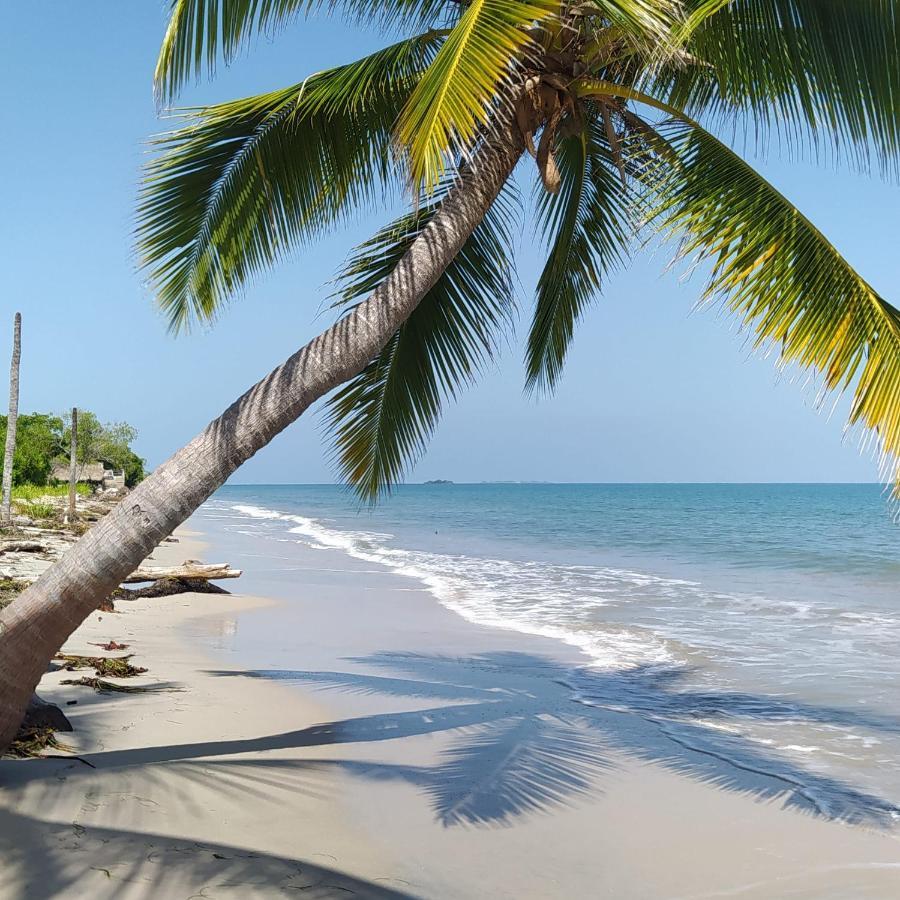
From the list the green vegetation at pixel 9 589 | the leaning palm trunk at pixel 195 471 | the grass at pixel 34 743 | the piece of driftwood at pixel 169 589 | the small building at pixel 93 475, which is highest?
the leaning palm trunk at pixel 195 471

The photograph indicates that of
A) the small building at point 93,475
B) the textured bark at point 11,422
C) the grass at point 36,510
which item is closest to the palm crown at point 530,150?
the textured bark at point 11,422

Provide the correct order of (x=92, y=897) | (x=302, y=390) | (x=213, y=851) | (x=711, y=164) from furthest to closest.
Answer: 1. (x=711, y=164)
2. (x=302, y=390)
3. (x=213, y=851)
4. (x=92, y=897)

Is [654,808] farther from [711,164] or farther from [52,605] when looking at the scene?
[711,164]

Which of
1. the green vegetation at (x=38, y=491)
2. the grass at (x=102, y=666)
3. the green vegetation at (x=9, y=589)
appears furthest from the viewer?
the green vegetation at (x=38, y=491)

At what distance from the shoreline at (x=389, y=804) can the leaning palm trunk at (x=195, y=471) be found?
763 mm

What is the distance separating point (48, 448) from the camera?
146 feet

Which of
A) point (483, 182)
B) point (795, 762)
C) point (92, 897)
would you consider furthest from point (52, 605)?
point (795, 762)

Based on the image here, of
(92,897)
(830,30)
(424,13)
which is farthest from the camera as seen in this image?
(424,13)

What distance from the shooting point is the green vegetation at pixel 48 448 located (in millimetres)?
40500

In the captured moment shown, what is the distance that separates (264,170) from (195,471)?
8.60ft

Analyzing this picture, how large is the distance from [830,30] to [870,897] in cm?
454

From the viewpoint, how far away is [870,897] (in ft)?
14.0

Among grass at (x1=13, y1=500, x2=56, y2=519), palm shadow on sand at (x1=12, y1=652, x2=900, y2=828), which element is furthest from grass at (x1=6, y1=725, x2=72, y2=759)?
grass at (x1=13, y1=500, x2=56, y2=519)

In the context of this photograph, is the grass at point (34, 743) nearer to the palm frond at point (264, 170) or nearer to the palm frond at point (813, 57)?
the palm frond at point (264, 170)
